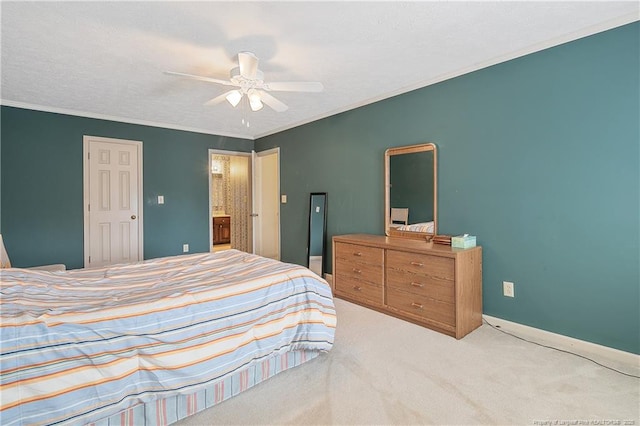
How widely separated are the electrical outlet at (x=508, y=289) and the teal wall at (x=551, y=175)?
42 millimetres

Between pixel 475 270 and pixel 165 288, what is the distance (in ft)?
8.12

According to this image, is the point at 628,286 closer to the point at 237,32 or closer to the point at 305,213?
the point at 237,32

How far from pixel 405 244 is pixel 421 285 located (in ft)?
1.43

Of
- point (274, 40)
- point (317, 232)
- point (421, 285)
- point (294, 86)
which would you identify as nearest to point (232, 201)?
point (317, 232)

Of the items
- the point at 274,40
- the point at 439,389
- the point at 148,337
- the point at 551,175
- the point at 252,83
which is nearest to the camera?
the point at 148,337

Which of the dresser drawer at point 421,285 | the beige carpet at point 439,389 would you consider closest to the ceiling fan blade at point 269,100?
the dresser drawer at point 421,285

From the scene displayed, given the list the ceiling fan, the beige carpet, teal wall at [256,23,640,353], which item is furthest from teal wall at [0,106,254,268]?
the beige carpet

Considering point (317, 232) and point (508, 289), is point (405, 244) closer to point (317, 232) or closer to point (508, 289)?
point (508, 289)

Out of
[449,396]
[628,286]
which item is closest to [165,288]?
[449,396]

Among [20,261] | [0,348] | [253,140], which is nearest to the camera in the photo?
[0,348]

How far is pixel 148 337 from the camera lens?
1.48m

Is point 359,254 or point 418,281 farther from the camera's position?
point 359,254

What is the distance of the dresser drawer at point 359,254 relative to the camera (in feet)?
10.5

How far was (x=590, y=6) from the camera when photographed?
202cm
